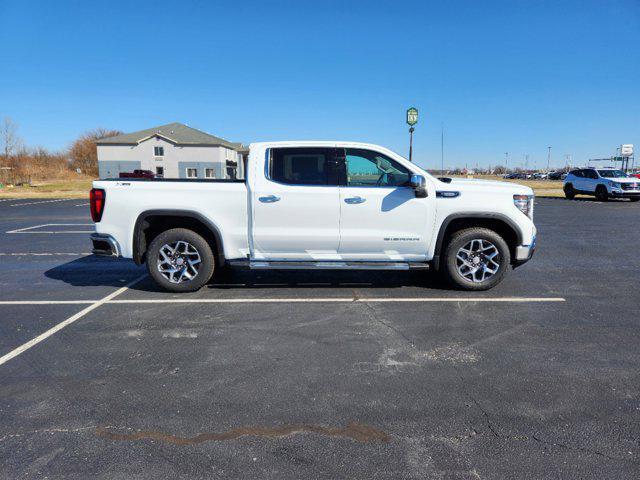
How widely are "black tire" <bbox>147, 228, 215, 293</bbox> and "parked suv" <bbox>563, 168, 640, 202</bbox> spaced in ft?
76.8

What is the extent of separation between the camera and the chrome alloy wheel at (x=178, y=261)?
5699mm

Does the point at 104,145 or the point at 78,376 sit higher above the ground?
the point at 104,145

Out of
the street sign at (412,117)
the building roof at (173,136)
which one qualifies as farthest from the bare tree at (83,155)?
the street sign at (412,117)

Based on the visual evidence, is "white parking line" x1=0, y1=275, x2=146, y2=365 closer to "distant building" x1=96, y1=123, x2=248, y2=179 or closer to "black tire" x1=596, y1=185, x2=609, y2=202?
"black tire" x1=596, y1=185, x2=609, y2=202

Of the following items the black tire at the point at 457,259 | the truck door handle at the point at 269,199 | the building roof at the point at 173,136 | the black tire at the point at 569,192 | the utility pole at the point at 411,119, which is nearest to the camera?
the truck door handle at the point at 269,199

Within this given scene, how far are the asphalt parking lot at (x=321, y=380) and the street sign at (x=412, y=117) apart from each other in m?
16.1

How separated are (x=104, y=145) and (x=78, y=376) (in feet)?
191

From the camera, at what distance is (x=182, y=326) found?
4.56m

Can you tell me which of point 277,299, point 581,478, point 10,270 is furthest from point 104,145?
point 581,478

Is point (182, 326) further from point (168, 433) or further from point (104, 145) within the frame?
point (104, 145)

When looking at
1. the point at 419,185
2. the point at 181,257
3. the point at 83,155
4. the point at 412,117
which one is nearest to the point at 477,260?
the point at 419,185

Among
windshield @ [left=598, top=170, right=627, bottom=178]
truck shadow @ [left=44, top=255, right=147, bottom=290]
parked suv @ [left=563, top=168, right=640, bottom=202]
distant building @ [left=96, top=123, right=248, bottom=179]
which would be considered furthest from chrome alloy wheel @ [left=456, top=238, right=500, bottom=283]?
distant building @ [left=96, top=123, right=248, bottom=179]

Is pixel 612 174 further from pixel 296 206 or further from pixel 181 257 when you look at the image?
pixel 181 257

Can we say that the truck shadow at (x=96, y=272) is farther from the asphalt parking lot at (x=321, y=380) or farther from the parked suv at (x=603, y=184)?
the parked suv at (x=603, y=184)
